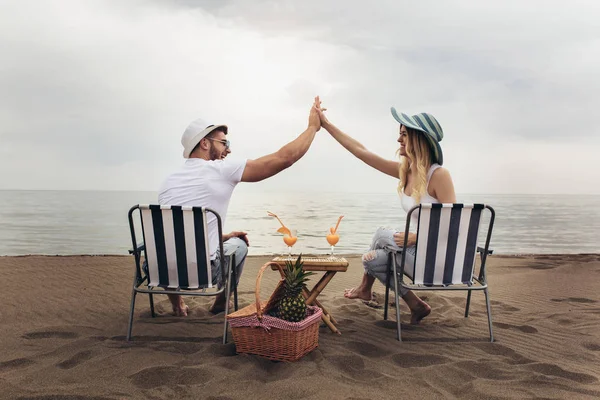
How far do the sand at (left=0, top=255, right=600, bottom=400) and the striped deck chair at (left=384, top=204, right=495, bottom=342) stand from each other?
1.35 ft

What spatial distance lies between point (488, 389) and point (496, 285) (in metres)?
3.78

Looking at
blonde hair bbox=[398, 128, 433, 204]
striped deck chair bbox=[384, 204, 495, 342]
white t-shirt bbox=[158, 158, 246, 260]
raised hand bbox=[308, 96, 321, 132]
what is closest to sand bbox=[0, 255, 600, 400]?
striped deck chair bbox=[384, 204, 495, 342]

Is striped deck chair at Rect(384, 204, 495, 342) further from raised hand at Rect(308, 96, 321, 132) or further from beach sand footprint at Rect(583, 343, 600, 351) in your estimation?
raised hand at Rect(308, 96, 321, 132)

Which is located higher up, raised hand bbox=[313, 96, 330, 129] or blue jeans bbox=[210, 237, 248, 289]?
raised hand bbox=[313, 96, 330, 129]

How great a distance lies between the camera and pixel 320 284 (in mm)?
3742

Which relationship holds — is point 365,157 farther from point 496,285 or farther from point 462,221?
point 496,285

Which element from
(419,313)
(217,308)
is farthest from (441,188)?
(217,308)

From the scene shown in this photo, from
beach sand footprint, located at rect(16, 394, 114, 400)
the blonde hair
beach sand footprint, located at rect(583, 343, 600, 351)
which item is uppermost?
the blonde hair

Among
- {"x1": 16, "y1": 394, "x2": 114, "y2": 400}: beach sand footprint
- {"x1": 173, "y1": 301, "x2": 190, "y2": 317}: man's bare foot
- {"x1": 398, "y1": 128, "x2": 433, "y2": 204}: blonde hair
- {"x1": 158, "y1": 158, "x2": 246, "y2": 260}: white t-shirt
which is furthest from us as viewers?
{"x1": 173, "y1": 301, "x2": 190, "y2": 317}: man's bare foot

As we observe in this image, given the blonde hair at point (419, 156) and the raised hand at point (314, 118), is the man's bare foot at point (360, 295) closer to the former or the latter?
the blonde hair at point (419, 156)

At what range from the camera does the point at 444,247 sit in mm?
3699

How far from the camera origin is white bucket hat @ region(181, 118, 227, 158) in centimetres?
415

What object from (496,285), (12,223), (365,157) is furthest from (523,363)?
(12,223)

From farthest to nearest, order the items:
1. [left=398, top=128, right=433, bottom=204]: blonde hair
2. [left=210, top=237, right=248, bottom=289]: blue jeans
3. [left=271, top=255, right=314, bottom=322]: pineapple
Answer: [left=398, top=128, right=433, bottom=204]: blonde hair < [left=210, top=237, right=248, bottom=289]: blue jeans < [left=271, top=255, right=314, bottom=322]: pineapple
